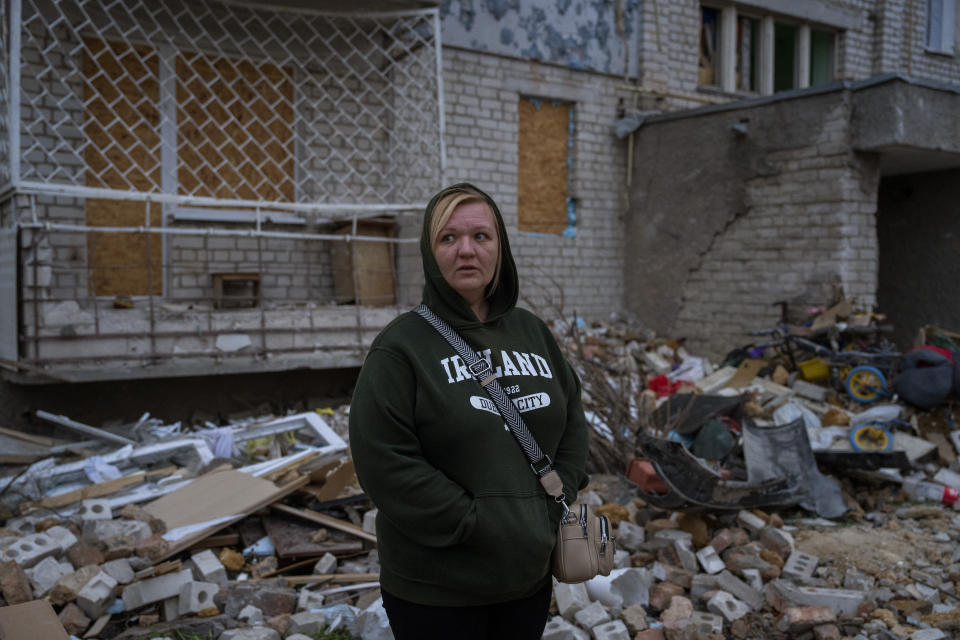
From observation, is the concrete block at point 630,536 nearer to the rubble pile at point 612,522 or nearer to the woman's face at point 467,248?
the rubble pile at point 612,522

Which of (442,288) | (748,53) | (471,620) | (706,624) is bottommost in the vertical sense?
(706,624)

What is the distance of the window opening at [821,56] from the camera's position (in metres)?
11.3

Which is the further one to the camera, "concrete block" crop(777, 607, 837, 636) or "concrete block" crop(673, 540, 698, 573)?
"concrete block" crop(673, 540, 698, 573)

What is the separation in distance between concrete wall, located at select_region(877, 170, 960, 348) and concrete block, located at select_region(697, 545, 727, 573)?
7164mm

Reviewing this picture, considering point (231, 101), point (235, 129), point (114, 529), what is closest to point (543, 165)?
point (235, 129)

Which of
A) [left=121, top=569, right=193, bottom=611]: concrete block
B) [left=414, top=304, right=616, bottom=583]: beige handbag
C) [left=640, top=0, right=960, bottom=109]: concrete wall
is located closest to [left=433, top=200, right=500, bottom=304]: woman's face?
[left=414, top=304, right=616, bottom=583]: beige handbag

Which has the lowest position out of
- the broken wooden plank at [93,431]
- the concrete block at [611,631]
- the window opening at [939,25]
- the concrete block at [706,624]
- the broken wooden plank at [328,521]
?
the concrete block at [706,624]

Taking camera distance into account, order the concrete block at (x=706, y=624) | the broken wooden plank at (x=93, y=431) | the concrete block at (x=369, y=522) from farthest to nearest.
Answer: the broken wooden plank at (x=93, y=431) → the concrete block at (x=369, y=522) → the concrete block at (x=706, y=624)

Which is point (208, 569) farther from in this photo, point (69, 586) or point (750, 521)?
point (750, 521)

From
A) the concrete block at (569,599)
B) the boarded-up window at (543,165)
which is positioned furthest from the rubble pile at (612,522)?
the boarded-up window at (543,165)

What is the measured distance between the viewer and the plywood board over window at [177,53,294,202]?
7125 millimetres

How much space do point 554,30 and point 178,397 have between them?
629 cm

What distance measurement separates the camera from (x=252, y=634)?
2865mm

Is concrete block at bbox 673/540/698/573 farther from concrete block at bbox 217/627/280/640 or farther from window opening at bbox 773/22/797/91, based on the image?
window opening at bbox 773/22/797/91
